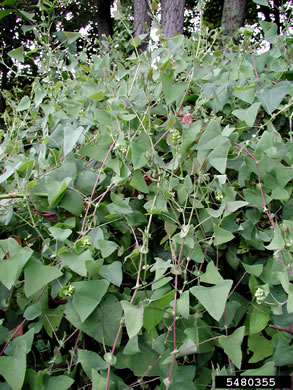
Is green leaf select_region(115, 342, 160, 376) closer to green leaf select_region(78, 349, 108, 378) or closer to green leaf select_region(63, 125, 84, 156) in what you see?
green leaf select_region(78, 349, 108, 378)

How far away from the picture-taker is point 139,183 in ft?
2.15

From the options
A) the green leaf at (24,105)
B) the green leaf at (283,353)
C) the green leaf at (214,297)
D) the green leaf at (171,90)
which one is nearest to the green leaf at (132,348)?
the green leaf at (214,297)

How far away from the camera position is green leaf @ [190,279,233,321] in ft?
1.72

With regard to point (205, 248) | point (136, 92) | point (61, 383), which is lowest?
point (61, 383)

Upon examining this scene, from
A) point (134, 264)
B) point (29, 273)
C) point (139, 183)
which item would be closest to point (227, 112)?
point (139, 183)

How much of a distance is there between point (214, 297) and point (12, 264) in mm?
311

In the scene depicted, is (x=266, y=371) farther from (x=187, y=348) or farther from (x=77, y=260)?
(x=77, y=260)

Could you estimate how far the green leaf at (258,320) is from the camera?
1.92ft

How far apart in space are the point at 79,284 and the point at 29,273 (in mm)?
81

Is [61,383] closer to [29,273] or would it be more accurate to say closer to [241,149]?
[29,273]

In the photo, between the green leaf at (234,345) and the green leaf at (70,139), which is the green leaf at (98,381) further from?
the green leaf at (70,139)

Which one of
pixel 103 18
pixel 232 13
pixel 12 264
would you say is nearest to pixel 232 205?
pixel 12 264

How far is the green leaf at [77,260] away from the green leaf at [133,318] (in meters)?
0.09

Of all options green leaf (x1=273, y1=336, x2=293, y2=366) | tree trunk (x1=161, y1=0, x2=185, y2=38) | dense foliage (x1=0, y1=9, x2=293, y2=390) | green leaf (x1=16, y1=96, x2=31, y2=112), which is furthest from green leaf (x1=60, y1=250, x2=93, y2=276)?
tree trunk (x1=161, y1=0, x2=185, y2=38)
